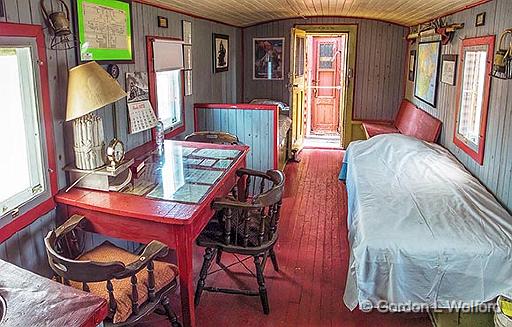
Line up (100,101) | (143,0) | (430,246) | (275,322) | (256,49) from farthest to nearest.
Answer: (256,49) → (143,0) → (275,322) → (430,246) → (100,101)

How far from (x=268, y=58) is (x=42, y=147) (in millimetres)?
4873

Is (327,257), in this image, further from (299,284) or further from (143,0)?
(143,0)

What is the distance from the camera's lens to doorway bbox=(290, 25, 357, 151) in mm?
6547

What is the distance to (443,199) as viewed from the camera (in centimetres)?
276

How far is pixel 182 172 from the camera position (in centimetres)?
267

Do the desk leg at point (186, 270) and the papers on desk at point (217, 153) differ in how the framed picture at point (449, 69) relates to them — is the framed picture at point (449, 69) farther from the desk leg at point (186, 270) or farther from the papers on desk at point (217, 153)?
the desk leg at point (186, 270)

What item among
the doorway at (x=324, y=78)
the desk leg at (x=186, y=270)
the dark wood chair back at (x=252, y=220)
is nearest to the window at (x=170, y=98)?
the dark wood chair back at (x=252, y=220)

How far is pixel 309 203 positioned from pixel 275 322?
2.05 meters

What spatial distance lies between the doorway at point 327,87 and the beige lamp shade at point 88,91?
178 inches

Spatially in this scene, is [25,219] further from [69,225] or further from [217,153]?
[217,153]

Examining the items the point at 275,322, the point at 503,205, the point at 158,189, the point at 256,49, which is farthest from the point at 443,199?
the point at 256,49

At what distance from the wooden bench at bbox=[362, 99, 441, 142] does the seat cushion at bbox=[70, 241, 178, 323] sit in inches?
125

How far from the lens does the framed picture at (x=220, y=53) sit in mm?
5192

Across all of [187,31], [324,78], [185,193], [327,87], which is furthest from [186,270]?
[324,78]
